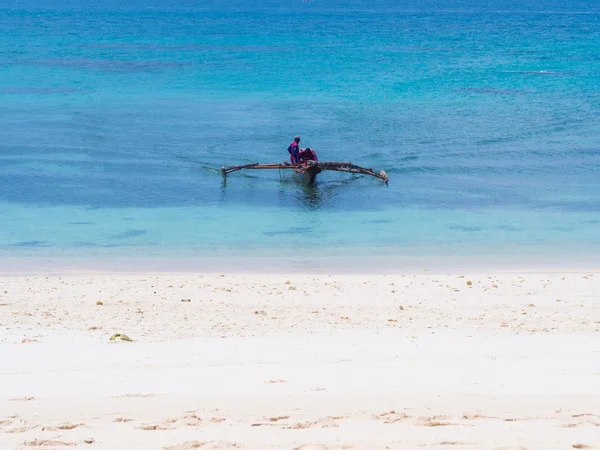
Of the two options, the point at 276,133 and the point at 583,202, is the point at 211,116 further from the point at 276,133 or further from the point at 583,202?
the point at 583,202

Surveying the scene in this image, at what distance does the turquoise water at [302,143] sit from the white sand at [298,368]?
5413 millimetres

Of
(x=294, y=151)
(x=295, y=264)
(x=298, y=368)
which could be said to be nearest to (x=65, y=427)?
(x=298, y=368)

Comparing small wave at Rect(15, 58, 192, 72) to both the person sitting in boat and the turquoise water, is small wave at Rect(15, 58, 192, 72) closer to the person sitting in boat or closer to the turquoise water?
the turquoise water

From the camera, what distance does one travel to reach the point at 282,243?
62.8ft

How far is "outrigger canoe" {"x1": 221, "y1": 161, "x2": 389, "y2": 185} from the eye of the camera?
2419cm

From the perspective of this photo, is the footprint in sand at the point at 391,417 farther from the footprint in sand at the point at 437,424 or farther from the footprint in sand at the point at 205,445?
the footprint in sand at the point at 205,445

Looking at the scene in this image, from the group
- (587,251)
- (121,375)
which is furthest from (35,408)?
(587,251)

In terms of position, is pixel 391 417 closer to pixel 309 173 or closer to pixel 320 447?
pixel 320 447

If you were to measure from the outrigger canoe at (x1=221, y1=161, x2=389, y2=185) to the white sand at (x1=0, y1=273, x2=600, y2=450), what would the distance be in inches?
413

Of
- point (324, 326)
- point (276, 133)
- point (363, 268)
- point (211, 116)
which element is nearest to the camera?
point (324, 326)

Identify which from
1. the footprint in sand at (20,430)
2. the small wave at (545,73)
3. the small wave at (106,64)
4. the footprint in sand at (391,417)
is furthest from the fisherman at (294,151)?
the small wave at (545,73)

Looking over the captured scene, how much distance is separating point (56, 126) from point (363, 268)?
2057cm

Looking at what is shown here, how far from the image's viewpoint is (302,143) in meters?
31.5

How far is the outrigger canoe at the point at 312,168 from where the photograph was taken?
79.4ft
